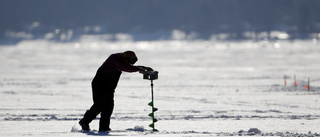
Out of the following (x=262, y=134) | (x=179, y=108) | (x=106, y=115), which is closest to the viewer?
(x=262, y=134)

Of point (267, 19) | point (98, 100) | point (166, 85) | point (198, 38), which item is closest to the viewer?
point (98, 100)

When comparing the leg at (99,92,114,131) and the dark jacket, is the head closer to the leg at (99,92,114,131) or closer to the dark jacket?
the dark jacket

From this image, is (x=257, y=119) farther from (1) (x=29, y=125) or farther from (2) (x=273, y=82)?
(2) (x=273, y=82)

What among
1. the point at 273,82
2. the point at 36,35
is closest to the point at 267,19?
the point at 36,35

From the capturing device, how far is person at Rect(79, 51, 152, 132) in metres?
9.79

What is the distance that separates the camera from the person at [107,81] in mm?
9789

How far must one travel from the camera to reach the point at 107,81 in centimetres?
998

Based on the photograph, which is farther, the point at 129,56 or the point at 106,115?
the point at 106,115

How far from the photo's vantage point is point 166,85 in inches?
874

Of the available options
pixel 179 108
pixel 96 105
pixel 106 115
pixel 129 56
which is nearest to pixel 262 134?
pixel 129 56

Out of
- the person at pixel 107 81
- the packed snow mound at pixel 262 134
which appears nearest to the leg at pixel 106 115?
A: the person at pixel 107 81

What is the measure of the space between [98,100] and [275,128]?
2563 millimetres

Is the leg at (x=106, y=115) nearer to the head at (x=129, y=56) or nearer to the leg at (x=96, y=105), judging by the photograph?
the leg at (x=96, y=105)

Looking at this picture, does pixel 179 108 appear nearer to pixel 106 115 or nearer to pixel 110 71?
pixel 106 115
